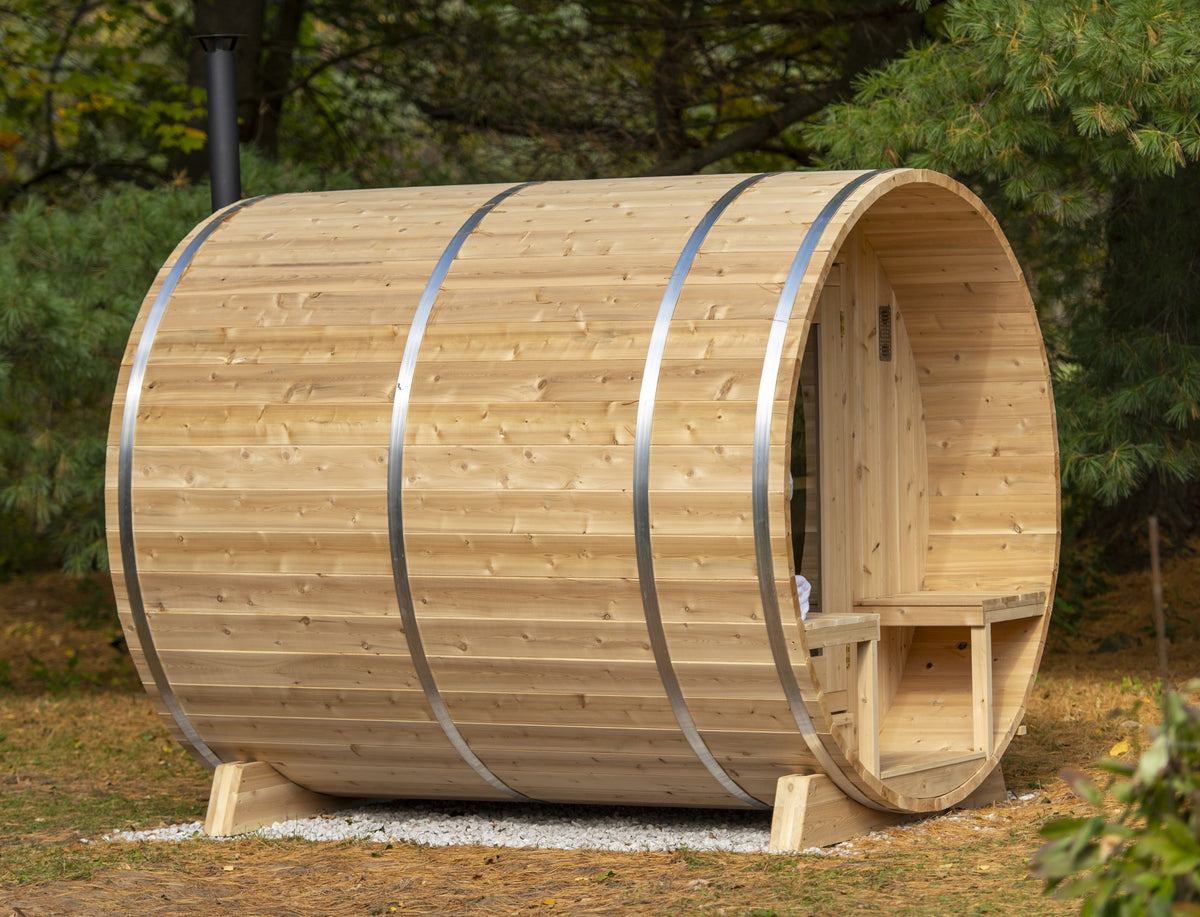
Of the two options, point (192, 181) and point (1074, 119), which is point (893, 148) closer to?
point (1074, 119)

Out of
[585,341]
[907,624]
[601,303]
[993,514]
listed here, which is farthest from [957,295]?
[585,341]

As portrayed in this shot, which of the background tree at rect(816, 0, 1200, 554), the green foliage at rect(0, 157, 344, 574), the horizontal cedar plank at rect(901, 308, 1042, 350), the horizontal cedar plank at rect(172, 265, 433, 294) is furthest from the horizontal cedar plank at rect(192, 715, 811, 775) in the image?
the background tree at rect(816, 0, 1200, 554)

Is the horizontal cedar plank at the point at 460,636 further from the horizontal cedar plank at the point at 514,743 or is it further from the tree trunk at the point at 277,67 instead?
the tree trunk at the point at 277,67

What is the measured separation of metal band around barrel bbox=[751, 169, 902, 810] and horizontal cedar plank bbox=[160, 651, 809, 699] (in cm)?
8

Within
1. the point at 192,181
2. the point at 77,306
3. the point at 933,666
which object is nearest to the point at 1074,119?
the point at 933,666

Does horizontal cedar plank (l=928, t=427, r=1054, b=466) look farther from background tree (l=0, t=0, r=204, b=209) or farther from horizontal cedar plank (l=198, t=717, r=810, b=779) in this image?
background tree (l=0, t=0, r=204, b=209)

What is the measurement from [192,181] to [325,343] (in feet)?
25.9

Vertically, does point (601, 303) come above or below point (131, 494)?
above

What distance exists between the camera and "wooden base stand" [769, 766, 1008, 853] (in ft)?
20.4

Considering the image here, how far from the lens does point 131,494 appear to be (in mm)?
6531

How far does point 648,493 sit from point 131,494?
7.12 ft

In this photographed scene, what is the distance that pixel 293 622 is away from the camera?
642cm

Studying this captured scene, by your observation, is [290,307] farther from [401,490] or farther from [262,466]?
[401,490]

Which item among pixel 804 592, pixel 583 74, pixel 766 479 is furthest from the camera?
pixel 583 74
